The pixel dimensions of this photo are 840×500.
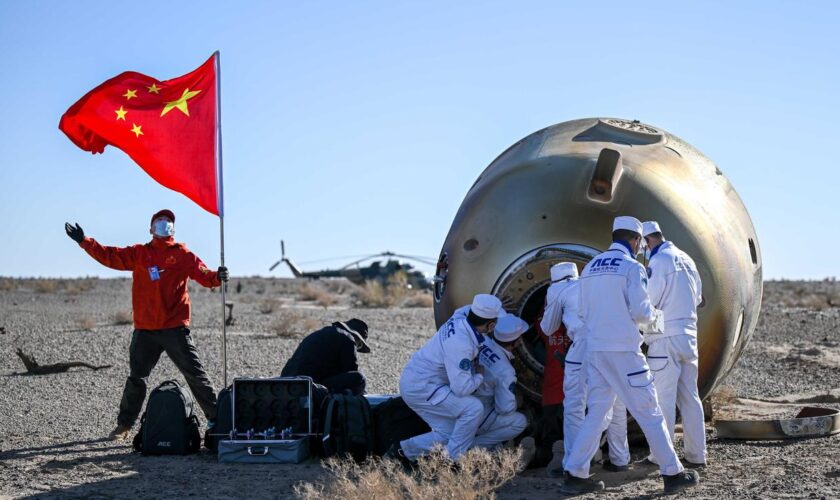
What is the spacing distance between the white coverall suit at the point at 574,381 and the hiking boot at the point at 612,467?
0.11 feet

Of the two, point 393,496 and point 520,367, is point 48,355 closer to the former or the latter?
point 520,367

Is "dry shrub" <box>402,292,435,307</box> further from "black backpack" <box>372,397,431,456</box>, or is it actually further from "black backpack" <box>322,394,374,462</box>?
"black backpack" <box>322,394,374,462</box>

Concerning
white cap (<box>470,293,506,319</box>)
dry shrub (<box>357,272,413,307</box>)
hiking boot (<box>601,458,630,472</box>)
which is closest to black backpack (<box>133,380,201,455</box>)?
white cap (<box>470,293,506,319</box>)

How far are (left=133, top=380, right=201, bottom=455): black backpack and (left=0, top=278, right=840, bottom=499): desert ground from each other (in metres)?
0.16

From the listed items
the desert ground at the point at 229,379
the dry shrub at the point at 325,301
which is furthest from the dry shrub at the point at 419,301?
the desert ground at the point at 229,379

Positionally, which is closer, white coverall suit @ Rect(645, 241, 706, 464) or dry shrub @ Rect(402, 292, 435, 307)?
white coverall suit @ Rect(645, 241, 706, 464)

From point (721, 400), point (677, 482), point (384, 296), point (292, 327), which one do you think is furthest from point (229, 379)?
point (384, 296)

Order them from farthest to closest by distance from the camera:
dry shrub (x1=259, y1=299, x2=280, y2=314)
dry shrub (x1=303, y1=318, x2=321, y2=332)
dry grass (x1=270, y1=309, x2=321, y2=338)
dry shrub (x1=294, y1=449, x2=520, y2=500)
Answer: dry shrub (x1=259, y1=299, x2=280, y2=314), dry shrub (x1=303, y1=318, x2=321, y2=332), dry grass (x1=270, y1=309, x2=321, y2=338), dry shrub (x1=294, y1=449, x2=520, y2=500)

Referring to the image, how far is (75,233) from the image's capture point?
36.7ft

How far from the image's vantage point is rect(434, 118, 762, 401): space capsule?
9.23 m

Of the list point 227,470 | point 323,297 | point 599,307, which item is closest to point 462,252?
point 599,307

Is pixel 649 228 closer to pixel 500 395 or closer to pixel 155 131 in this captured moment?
pixel 500 395

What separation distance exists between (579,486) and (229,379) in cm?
818

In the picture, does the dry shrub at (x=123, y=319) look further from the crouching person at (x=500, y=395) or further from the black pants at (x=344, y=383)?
the crouching person at (x=500, y=395)
